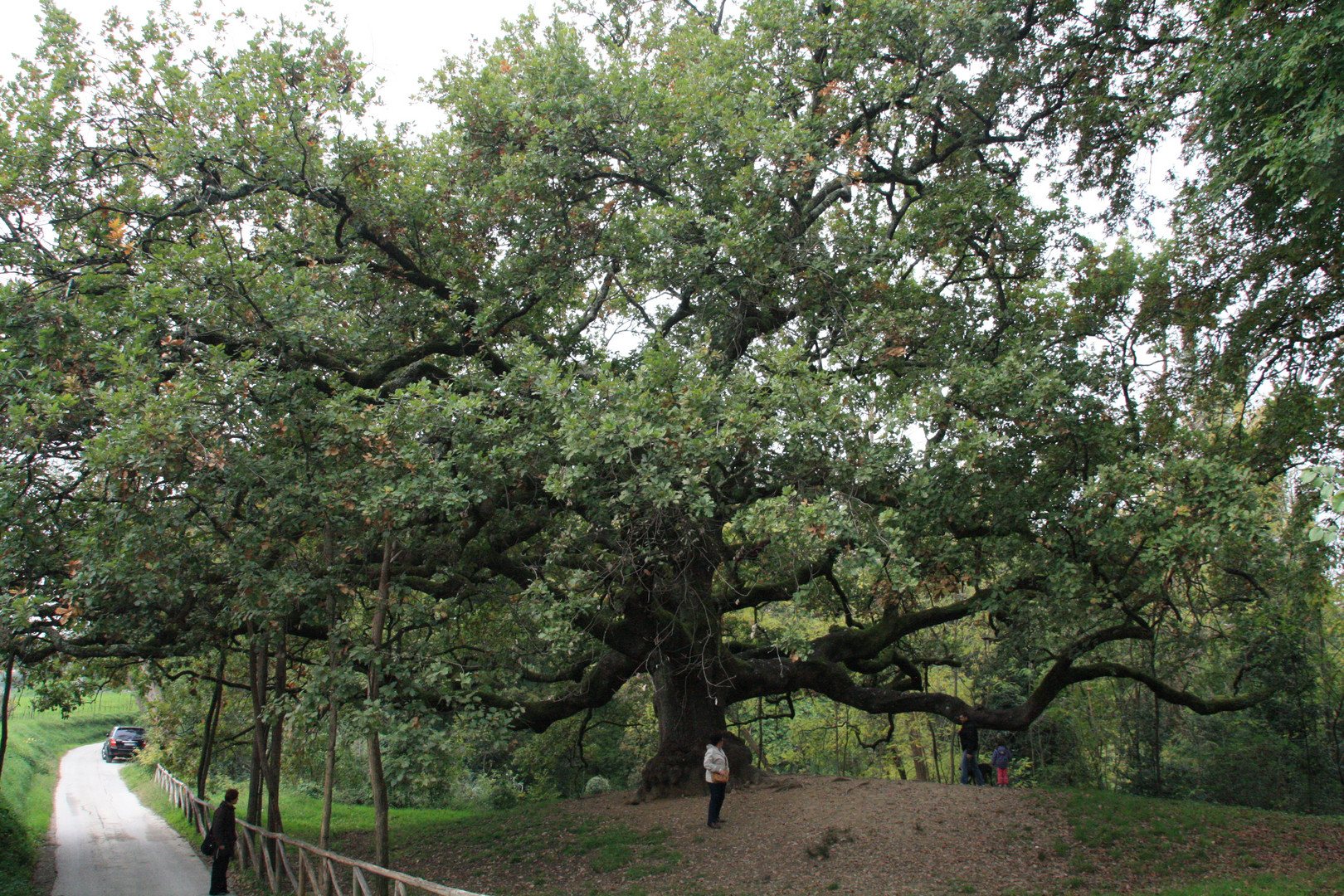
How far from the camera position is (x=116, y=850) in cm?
1427

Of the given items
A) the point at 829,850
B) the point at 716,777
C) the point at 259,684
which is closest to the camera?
the point at 829,850

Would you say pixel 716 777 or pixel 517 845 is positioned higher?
pixel 716 777

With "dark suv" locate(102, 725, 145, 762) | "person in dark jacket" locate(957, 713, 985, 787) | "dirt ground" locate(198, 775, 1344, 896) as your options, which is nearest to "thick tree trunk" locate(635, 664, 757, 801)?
"dirt ground" locate(198, 775, 1344, 896)

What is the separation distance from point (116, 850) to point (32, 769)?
14.4 meters

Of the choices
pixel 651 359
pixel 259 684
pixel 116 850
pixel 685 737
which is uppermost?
pixel 651 359

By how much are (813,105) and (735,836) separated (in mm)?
9952

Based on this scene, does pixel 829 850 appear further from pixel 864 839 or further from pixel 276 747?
pixel 276 747

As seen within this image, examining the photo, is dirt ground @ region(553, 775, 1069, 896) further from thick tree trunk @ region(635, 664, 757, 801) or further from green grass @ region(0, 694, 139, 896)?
green grass @ region(0, 694, 139, 896)

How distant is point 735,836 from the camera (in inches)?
412

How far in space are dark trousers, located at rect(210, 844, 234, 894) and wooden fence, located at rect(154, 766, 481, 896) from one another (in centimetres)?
56

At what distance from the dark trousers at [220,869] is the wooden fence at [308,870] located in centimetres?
56

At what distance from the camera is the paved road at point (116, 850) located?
1114cm

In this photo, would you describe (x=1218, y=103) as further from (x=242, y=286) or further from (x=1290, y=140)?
(x=242, y=286)

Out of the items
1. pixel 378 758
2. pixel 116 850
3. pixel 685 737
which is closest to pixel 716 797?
pixel 685 737
